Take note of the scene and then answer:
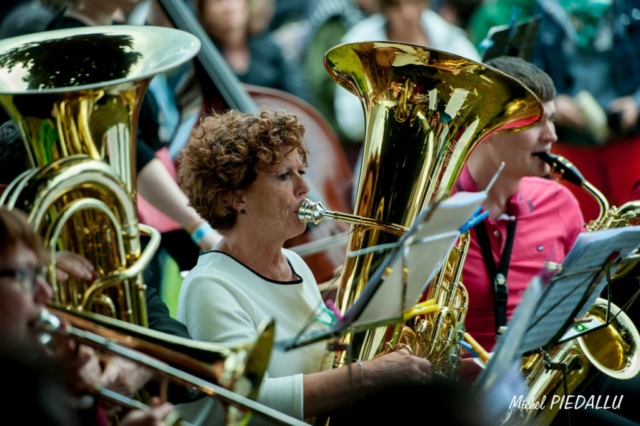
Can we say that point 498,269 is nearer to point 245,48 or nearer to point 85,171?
point 85,171

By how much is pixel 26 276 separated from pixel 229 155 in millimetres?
823

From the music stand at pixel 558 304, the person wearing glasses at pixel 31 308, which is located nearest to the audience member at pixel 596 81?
the music stand at pixel 558 304

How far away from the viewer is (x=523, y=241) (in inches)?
127

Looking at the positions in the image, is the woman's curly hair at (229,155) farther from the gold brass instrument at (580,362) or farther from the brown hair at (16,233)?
the gold brass instrument at (580,362)

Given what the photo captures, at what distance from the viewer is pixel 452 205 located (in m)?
2.04

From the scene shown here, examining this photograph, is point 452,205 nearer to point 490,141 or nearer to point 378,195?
point 378,195

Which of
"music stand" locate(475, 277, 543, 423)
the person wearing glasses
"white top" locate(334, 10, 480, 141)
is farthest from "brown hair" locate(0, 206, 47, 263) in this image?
"white top" locate(334, 10, 480, 141)

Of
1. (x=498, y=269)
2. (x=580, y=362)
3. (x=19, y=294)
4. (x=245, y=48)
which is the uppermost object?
(x=19, y=294)

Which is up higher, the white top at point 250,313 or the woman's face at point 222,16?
the white top at point 250,313

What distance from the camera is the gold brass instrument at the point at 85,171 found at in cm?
199

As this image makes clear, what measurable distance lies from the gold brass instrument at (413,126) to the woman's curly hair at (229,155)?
0.78ft

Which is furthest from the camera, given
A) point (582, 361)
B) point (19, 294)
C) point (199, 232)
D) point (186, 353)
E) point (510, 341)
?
point (199, 232)

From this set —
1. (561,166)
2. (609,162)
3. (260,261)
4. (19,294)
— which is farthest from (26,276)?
(609,162)

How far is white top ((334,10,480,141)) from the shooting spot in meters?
5.47
